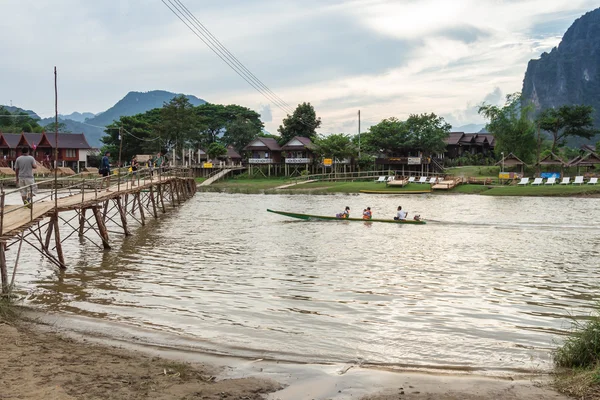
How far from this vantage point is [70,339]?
1048cm

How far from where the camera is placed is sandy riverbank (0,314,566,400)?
773 centimetres

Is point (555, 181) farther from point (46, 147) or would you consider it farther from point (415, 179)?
point (46, 147)

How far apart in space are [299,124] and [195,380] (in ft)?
272

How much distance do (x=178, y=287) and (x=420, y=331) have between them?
7195 mm

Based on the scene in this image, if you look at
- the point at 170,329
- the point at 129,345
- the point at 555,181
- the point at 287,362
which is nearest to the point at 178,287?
the point at 170,329

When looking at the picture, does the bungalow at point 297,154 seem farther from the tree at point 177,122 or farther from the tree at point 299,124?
the tree at point 177,122

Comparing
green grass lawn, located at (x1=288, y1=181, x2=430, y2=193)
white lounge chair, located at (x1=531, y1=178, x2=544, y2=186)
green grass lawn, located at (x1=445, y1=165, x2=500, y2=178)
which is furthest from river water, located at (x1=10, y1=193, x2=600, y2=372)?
green grass lawn, located at (x1=445, y1=165, x2=500, y2=178)

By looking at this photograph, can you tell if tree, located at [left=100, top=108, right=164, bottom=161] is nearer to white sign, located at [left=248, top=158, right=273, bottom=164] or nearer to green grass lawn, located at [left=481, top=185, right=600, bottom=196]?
white sign, located at [left=248, top=158, right=273, bottom=164]

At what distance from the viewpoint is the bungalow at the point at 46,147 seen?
87062mm

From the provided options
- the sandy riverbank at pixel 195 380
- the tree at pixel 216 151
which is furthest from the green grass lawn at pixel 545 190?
the sandy riverbank at pixel 195 380

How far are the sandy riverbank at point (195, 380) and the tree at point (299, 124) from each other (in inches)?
3138

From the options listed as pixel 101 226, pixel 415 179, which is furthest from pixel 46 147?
pixel 101 226

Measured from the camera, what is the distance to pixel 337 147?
77125 millimetres

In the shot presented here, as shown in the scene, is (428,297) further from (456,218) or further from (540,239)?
(456,218)
